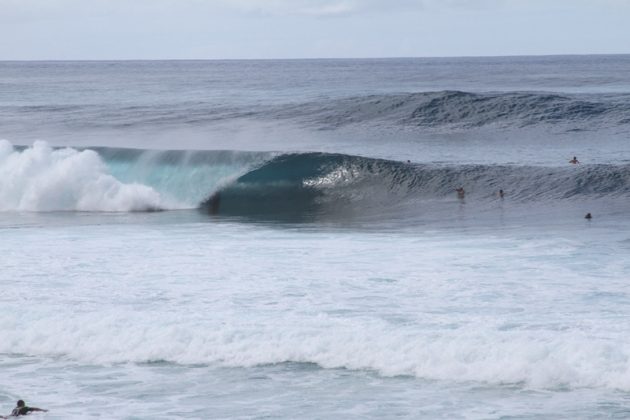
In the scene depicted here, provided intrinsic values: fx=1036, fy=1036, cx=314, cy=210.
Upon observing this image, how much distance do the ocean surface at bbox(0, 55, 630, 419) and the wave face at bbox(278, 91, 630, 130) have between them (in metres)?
3.93

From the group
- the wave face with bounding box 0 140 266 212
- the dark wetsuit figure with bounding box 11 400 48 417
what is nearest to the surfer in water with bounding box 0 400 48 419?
the dark wetsuit figure with bounding box 11 400 48 417

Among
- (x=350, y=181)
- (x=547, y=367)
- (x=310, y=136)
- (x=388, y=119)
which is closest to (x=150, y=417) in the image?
(x=547, y=367)

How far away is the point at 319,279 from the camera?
1789 cm

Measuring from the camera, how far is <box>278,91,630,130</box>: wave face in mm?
43375

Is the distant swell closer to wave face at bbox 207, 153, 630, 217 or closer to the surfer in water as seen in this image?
wave face at bbox 207, 153, 630, 217

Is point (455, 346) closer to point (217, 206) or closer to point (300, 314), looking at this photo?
point (300, 314)

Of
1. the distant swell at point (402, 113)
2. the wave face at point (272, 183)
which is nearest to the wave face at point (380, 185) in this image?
the wave face at point (272, 183)

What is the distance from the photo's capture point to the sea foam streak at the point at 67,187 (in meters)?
29.4

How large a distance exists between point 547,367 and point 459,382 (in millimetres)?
1122

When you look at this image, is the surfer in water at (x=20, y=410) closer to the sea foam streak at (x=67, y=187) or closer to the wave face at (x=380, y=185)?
the wave face at (x=380, y=185)

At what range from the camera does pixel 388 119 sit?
148ft

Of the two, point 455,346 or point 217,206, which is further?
point 217,206

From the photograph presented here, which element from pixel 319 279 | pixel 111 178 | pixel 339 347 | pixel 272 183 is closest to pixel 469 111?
pixel 272 183

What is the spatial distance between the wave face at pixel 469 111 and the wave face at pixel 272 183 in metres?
12.0
